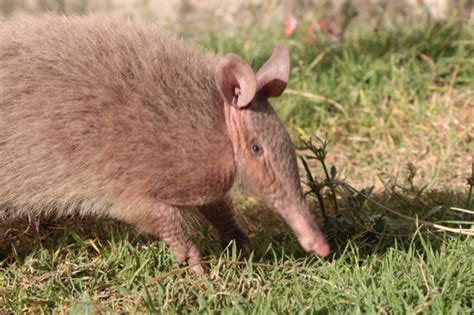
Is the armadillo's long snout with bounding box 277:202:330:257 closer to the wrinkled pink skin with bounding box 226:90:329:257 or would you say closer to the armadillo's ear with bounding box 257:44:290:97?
the wrinkled pink skin with bounding box 226:90:329:257

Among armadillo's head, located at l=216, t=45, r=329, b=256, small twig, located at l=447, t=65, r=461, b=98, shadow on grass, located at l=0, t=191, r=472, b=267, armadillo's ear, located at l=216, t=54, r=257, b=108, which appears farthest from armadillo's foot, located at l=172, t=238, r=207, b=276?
small twig, located at l=447, t=65, r=461, b=98

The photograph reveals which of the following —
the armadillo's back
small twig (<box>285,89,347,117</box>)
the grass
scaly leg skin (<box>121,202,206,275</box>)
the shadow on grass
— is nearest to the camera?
the grass

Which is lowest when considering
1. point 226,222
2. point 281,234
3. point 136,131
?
point 281,234

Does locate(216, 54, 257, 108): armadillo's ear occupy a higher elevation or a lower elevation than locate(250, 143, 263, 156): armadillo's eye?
higher

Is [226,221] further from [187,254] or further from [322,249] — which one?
[322,249]

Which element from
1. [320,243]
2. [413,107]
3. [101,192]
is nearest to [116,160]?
[101,192]

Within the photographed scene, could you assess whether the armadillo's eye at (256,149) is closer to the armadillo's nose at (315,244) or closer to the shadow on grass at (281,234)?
the armadillo's nose at (315,244)

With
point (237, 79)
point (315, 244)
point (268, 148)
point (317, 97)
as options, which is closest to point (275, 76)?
point (237, 79)
